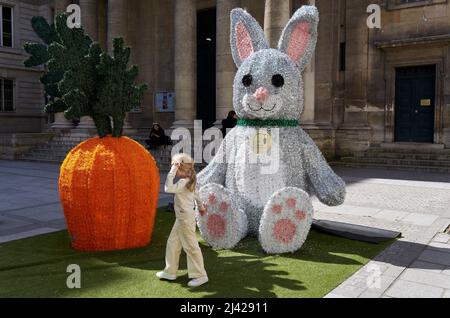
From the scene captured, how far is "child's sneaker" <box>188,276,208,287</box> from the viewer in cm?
443

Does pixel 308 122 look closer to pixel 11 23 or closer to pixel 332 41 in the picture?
pixel 332 41

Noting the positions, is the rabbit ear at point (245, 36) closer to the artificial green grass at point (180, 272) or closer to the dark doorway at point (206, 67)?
the artificial green grass at point (180, 272)

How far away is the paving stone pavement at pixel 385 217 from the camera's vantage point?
4.57 meters

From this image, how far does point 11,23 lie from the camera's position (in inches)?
1102

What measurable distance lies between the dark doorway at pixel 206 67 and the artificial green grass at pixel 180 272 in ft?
51.1

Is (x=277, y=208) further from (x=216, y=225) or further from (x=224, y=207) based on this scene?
(x=216, y=225)

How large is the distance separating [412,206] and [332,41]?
10.7 m

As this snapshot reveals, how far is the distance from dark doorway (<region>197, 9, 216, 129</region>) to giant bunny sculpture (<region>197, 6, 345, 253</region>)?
15216 millimetres

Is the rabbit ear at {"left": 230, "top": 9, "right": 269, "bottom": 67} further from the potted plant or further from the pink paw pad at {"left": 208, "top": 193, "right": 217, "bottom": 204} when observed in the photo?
the pink paw pad at {"left": 208, "top": 193, "right": 217, "bottom": 204}

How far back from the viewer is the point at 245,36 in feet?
21.0

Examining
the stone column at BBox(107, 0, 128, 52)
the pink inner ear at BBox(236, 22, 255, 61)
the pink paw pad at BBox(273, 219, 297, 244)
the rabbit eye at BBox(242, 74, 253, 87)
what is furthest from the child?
the stone column at BBox(107, 0, 128, 52)

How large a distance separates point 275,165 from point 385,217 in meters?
3.24

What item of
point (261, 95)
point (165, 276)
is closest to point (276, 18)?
point (261, 95)
